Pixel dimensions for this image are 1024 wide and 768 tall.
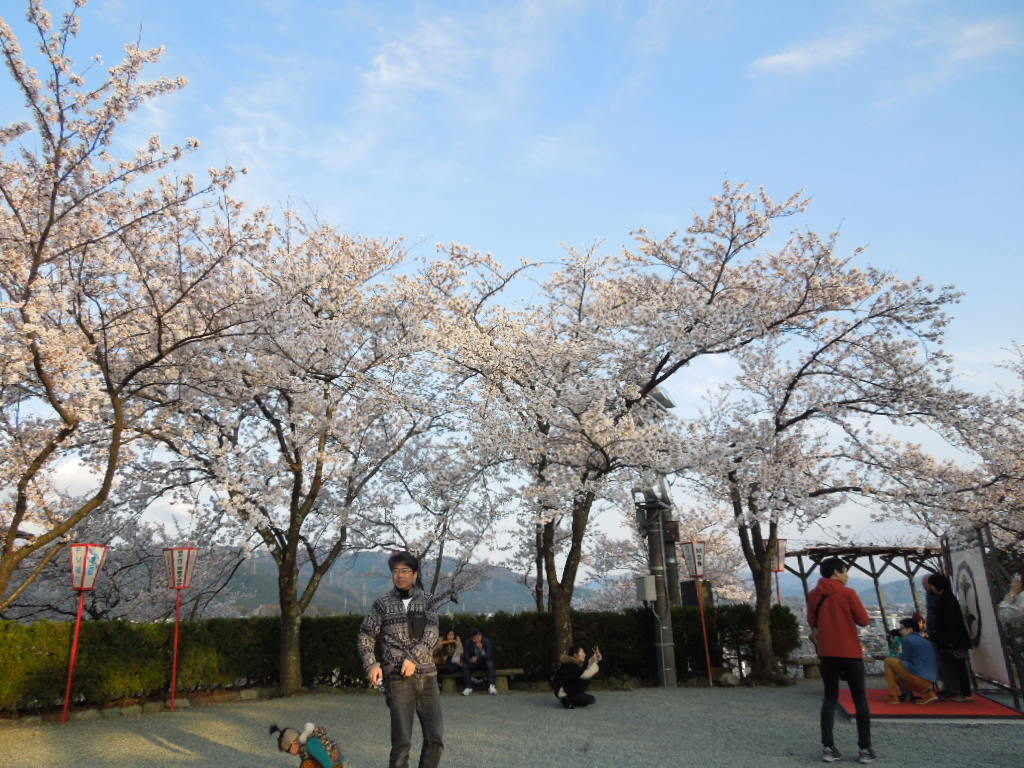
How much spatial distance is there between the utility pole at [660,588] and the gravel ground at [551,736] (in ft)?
5.44

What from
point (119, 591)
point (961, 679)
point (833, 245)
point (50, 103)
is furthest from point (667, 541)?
point (119, 591)

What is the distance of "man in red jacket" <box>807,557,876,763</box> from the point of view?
550 cm

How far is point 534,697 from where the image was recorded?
11039mm

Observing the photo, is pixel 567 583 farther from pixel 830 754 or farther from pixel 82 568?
pixel 82 568

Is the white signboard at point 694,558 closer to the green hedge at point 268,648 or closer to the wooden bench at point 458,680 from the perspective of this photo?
the green hedge at point 268,648

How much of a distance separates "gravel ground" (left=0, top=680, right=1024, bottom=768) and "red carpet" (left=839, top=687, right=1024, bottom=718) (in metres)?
0.21

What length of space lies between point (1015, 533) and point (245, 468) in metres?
16.3

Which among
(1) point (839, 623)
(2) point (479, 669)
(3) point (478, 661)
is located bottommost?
(2) point (479, 669)

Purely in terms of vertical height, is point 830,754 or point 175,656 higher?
point 175,656

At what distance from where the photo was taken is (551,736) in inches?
295

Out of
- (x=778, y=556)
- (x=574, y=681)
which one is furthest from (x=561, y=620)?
(x=778, y=556)

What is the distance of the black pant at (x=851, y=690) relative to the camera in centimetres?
547

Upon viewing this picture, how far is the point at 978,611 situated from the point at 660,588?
5.32 meters

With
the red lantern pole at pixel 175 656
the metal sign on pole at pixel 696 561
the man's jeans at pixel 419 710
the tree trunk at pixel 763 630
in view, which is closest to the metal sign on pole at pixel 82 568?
the red lantern pole at pixel 175 656
